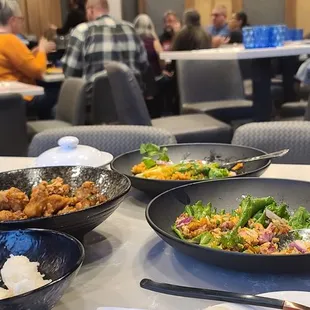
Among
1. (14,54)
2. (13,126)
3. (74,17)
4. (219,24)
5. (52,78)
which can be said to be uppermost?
(74,17)

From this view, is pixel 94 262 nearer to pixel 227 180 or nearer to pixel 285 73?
pixel 227 180

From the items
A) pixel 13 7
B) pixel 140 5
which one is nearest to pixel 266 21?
pixel 140 5

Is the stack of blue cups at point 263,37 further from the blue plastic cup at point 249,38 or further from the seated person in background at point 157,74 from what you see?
the seated person in background at point 157,74

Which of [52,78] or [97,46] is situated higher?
[97,46]

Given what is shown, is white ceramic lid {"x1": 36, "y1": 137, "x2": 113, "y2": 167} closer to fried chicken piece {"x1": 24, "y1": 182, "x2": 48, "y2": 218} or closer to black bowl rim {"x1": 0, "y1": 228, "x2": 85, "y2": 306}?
fried chicken piece {"x1": 24, "y1": 182, "x2": 48, "y2": 218}

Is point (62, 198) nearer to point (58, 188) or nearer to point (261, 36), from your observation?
point (58, 188)

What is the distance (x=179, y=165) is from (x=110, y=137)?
49 cm

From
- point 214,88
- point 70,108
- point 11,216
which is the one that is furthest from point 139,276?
point 214,88

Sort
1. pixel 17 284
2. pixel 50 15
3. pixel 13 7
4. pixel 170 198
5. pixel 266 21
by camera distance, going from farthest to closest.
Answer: pixel 266 21, pixel 50 15, pixel 13 7, pixel 170 198, pixel 17 284

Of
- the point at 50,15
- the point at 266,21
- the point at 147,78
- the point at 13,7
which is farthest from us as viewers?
the point at 266,21

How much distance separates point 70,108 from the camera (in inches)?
127

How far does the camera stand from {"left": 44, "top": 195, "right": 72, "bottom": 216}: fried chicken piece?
2.75 feet

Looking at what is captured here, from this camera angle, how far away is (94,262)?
0.79m

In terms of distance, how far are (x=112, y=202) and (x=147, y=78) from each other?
4060mm
